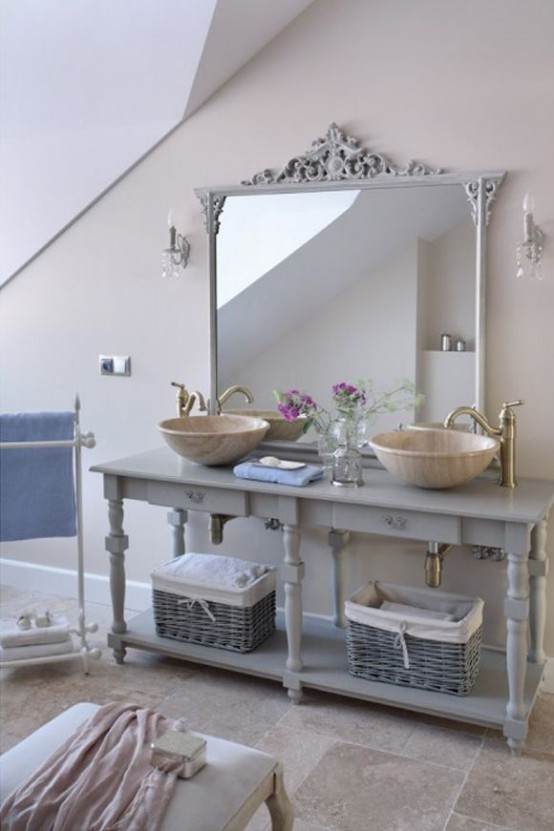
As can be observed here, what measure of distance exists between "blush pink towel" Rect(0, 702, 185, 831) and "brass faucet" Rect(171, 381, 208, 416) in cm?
158

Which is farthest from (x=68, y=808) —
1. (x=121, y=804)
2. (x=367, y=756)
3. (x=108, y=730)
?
(x=367, y=756)

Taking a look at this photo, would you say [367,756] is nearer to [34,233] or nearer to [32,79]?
[34,233]

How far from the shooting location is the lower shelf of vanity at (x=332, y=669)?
254 cm

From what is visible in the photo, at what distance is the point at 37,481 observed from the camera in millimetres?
3023

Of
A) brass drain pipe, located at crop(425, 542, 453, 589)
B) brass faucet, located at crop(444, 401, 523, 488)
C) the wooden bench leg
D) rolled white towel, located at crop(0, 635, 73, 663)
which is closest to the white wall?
brass faucet, located at crop(444, 401, 523, 488)

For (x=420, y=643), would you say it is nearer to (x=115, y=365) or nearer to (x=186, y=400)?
(x=186, y=400)

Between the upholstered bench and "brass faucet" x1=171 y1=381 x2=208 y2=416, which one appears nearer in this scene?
the upholstered bench

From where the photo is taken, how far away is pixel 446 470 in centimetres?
248

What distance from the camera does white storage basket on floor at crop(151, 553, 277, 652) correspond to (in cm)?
290

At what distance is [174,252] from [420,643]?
1679mm

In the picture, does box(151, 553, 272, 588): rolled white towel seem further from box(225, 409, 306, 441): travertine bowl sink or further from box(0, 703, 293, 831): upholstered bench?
box(0, 703, 293, 831): upholstered bench

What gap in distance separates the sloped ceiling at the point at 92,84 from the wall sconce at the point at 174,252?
1.14 ft

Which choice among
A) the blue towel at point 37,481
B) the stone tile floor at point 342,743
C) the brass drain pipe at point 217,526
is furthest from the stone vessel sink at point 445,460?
the blue towel at point 37,481

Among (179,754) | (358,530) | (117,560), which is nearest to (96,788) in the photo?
(179,754)
